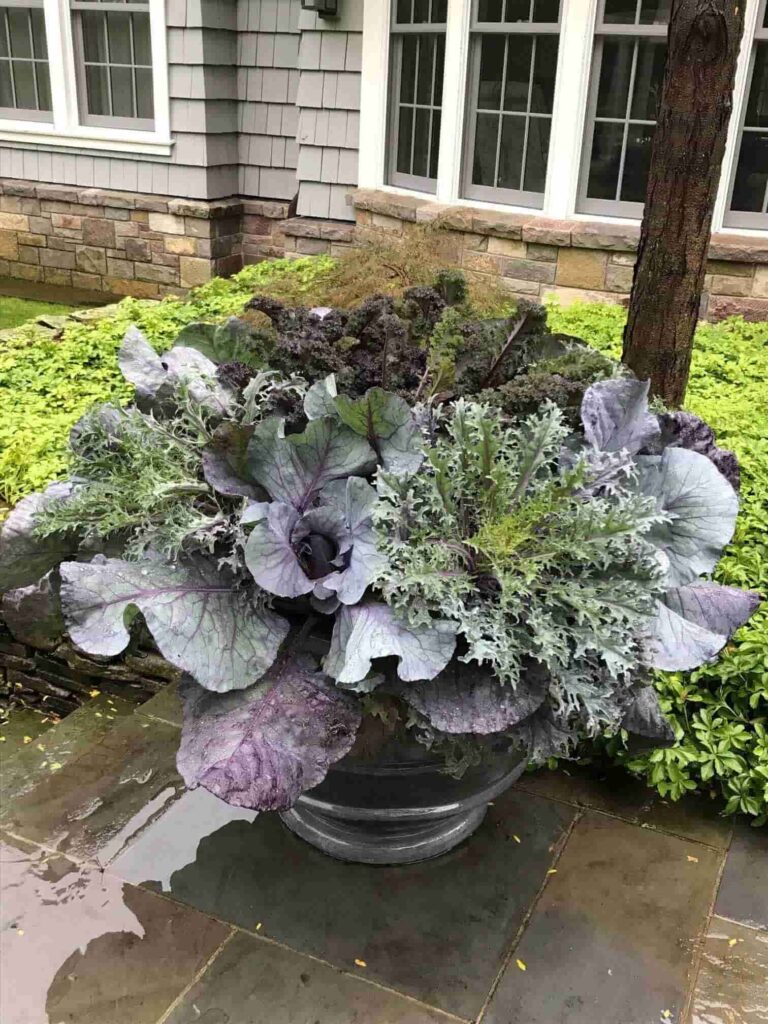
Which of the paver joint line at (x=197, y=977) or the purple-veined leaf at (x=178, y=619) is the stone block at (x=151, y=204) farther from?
the paver joint line at (x=197, y=977)

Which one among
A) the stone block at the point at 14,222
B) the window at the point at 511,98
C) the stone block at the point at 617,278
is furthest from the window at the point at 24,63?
the stone block at the point at 617,278

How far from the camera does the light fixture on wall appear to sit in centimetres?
614

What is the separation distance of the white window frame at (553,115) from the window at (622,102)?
2.9 inches

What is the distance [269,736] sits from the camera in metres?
1.46

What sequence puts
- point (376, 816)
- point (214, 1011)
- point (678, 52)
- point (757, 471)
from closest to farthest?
point (214, 1011) < point (376, 816) < point (678, 52) < point (757, 471)

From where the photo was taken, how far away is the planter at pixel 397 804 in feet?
5.60

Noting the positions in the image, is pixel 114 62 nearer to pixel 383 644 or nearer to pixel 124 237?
pixel 124 237

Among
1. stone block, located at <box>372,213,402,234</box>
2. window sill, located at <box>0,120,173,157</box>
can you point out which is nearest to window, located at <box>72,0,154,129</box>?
window sill, located at <box>0,120,173,157</box>

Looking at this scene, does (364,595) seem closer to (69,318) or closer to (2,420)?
(2,420)

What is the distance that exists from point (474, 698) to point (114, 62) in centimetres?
789

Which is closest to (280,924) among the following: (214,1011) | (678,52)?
(214,1011)

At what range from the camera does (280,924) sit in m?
1.83

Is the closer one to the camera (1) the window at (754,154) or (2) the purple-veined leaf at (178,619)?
(2) the purple-veined leaf at (178,619)

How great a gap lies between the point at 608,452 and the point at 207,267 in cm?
659
